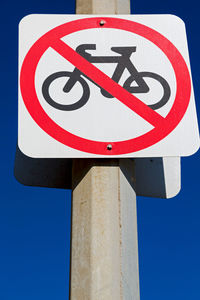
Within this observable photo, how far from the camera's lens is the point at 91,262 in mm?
1183

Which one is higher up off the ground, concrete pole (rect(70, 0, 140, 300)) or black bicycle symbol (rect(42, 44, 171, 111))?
black bicycle symbol (rect(42, 44, 171, 111))

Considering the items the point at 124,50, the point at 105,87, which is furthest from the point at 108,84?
the point at 124,50

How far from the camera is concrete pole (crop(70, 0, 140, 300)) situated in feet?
3.84

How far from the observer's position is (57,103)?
52.5 inches

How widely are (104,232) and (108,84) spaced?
412mm

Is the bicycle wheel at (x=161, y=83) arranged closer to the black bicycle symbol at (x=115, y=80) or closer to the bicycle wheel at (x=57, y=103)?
the black bicycle symbol at (x=115, y=80)

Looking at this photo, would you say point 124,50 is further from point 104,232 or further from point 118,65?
point 104,232

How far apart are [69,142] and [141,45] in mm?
370

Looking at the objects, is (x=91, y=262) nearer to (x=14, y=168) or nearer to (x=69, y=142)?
(x=69, y=142)

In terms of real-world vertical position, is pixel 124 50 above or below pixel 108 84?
above

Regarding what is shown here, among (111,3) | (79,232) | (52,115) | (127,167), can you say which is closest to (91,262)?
(79,232)

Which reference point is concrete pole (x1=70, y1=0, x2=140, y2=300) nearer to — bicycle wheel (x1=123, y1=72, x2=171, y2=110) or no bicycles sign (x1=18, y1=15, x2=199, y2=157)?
no bicycles sign (x1=18, y1=15, x2=199, y2=157)

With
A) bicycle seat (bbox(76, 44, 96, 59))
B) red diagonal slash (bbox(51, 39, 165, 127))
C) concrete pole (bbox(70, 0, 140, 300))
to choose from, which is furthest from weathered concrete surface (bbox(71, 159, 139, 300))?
bicycle seat (bbox(76, 44, 96, 59))

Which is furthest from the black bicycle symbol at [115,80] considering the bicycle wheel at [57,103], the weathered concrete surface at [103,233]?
the weathered concrete surface at [103,233]
